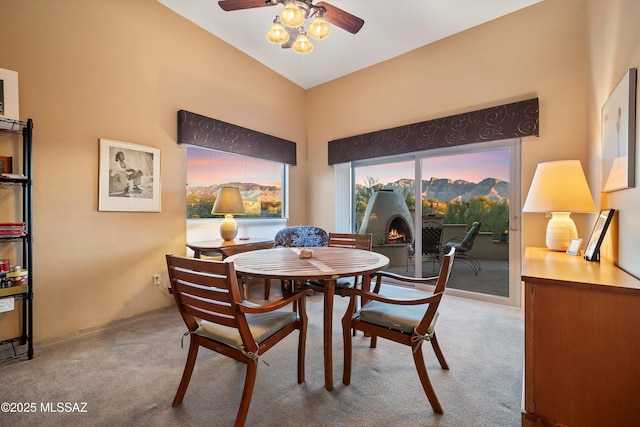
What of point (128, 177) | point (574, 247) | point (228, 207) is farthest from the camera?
point (228, 207)

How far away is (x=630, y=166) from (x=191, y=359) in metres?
2.51

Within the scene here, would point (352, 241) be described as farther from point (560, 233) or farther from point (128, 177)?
point (128, 177)

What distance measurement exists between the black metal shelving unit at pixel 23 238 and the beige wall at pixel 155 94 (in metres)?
0.10

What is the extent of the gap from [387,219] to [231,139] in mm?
2574

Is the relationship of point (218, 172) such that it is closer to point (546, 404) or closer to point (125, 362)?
point (125, 362)

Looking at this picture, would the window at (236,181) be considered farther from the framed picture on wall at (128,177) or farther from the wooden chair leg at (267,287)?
the wooden chair leg at (267,287)

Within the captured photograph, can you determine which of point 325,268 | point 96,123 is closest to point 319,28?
point 325,268

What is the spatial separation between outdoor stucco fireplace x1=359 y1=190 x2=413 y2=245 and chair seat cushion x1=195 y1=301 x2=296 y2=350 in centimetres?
290

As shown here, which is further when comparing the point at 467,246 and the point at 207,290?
the point at 467,246

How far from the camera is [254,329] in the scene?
1.43 m

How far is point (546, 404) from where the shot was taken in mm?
1199

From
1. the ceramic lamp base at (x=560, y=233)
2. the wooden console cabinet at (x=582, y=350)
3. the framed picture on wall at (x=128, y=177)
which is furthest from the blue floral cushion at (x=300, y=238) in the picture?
the wooden console cabinet at (x=582, y=350)

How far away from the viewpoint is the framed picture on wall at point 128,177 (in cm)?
252

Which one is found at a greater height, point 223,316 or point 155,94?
point 155,94
